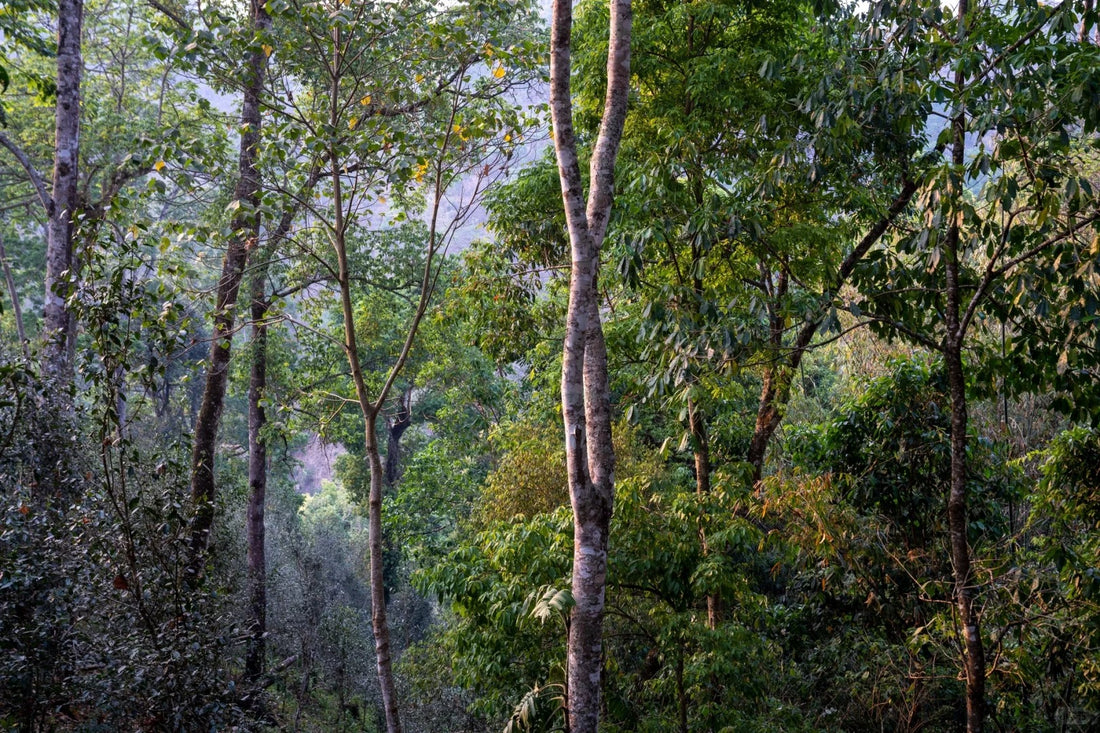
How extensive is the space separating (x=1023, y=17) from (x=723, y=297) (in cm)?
274

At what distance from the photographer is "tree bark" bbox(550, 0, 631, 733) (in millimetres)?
4074

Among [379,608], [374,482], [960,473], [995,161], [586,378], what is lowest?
[379,608]

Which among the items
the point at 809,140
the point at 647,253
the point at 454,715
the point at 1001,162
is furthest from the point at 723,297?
the point at 454,715

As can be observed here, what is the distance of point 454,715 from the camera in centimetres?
1081

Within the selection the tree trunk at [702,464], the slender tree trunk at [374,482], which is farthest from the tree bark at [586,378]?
the tree trunk at [702,464]

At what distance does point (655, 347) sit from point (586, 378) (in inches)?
49.0

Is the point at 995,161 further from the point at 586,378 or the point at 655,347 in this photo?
the point at 586,378

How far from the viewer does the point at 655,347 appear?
5.50 metres

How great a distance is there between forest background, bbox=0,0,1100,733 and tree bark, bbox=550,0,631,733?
0.07ft

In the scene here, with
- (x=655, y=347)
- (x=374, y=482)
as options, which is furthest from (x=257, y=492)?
(x=655, y=347)

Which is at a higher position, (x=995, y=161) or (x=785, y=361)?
(x=995, y=161)

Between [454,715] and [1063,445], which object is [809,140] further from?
[454,715]

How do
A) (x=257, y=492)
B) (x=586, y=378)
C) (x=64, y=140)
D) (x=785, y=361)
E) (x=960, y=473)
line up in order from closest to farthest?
(x=586, y=378)
(x=960, y=473)
(x=785, y=361)
(x=64, y=140)
(x=257, y=492)

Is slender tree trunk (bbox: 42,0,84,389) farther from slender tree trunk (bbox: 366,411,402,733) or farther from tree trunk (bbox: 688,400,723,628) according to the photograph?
tree trunk (bbox: 688,400,723,628)
